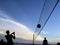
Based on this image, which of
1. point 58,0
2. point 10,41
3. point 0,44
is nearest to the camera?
point 58,0

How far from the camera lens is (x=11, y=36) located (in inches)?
422

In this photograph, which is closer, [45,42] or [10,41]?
[10,41]

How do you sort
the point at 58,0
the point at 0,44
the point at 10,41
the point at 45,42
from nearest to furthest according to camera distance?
1. the point at 58,0
2. the point at 10,41
3. the point at 0,44
4. the point at 45,42

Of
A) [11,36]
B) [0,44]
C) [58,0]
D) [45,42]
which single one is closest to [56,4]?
[58,0]

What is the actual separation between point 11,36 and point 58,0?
3.48 meters

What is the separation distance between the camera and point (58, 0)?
9.05 m

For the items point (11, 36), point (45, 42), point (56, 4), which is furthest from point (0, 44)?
point (45, 42)

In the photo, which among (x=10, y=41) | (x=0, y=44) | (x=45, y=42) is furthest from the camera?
(x=45, y=42)

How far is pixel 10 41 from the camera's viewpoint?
10523mm

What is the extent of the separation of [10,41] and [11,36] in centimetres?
33

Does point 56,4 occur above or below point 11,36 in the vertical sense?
above

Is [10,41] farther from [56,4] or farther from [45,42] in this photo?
[45,42]

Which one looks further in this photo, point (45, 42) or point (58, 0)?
point (45, 42)

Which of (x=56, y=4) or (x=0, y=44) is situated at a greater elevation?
(x=56, y=4)
